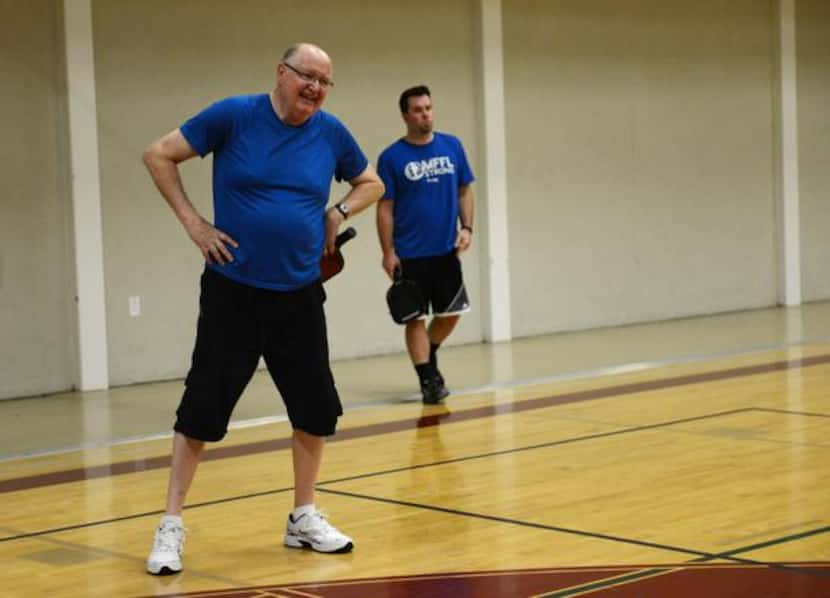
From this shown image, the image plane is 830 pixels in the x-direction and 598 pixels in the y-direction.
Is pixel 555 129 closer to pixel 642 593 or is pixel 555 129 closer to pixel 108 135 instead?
pixel 108 135

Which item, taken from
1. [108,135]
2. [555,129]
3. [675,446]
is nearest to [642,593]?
[675,446]

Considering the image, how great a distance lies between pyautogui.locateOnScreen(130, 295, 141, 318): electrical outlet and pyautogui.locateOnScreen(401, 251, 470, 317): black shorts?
261 cm

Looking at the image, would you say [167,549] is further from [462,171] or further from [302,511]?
[462,171]

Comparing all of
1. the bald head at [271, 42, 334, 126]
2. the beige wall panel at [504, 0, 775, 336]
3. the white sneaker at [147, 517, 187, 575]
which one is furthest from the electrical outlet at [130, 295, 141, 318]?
the bald head at [271, 42, 334, 126]

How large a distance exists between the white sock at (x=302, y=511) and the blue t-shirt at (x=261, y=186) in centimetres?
81

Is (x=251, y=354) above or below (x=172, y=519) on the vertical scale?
above

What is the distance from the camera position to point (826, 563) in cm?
513

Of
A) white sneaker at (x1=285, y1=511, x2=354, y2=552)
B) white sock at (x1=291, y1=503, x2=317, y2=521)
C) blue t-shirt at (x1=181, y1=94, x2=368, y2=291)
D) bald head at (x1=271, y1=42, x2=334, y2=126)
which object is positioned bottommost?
white sneaker at (x1=285, y1=511, x2=354, y2=552)

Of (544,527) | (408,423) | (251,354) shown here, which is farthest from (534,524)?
(408,423)

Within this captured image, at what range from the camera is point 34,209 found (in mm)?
10719

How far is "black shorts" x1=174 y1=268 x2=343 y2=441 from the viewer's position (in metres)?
5.43

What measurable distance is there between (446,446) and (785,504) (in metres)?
2.19

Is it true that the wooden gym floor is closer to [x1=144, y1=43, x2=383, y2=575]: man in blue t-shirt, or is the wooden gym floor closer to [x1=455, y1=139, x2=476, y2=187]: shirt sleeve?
[x1=144, y1=43, x2=383, y2=575]: man in blue t-shirt

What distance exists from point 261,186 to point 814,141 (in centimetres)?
1199
